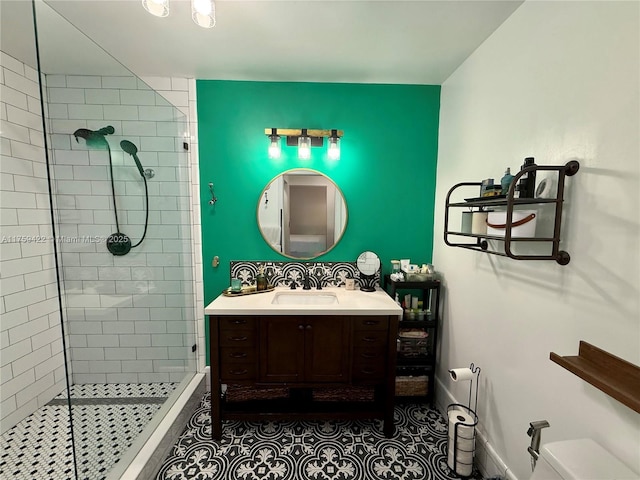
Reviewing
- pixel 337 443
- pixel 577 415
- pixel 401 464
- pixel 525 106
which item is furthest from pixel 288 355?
pixel 525 106

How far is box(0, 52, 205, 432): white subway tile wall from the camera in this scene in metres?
1.61

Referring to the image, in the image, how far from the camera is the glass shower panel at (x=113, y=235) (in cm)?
151

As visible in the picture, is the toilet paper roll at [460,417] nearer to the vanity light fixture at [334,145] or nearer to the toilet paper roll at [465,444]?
the toilet paper roll at [465,444]

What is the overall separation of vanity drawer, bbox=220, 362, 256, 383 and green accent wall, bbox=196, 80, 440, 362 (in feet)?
2.24

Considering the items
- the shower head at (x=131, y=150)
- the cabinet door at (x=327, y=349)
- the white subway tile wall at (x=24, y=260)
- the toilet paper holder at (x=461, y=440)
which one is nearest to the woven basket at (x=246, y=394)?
the cabinet door at (x=327, y=349)

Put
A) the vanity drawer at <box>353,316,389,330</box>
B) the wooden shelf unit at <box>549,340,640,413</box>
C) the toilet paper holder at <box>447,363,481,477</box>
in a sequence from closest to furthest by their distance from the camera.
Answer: the wooden shelf unit at <box>549,340,640,413</box> → the toilet paper holder at <box>447,363,481,477</box> → the vanity drawer at <box>353,316,389,330</box>

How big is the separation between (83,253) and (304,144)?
5.24 feet

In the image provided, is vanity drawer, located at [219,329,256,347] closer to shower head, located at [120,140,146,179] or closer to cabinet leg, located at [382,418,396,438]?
cabinet leg, located at [382,418,396,438]

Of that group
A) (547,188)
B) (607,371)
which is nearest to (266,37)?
(547,188)

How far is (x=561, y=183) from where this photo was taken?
1016 millimetres

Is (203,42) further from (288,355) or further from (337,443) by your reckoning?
(337,443)

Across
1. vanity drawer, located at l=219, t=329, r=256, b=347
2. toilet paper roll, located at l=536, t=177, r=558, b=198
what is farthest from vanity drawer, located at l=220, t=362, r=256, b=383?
toilet paper roll, located at l=536, t=177, r=558, b=198

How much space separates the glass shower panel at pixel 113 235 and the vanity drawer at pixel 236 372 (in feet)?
1.78

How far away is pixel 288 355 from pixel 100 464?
1.06 meters
